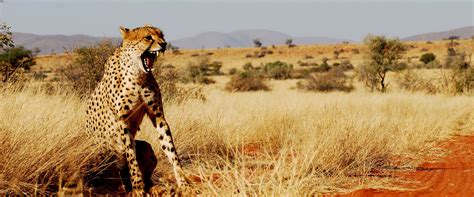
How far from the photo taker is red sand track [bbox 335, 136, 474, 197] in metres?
4.67

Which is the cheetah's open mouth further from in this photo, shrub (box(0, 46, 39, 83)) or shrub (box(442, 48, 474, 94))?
shrub (box(442, 48, 474, 94))

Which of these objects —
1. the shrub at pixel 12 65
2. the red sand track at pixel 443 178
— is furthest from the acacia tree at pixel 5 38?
the red sand track at pixel 443 178

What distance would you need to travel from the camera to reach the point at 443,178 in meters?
5.42

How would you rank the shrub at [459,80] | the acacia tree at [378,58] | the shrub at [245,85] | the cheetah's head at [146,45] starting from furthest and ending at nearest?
the shrub at [245,85] → the acacia tree at [378,58] → the shrub at [459,80] → the cheetah's head at [146,45]

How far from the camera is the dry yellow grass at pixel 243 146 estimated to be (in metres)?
3.85

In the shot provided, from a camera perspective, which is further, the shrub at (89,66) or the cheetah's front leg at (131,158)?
the shrub at (89,66)

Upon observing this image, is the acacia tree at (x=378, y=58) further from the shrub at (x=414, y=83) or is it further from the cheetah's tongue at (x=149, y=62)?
the cheetah's tongue at (x=149, y=62)

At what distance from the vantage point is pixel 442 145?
8.08 meters

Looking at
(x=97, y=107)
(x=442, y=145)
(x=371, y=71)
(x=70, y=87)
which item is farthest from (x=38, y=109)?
(x=371, y=71)

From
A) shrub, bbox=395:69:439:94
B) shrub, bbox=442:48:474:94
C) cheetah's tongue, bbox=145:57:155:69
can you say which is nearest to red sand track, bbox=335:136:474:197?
cheetah's tongue, bbox=145:57:155:69

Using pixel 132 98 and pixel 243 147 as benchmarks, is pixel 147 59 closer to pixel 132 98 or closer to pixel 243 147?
pixel 132 98

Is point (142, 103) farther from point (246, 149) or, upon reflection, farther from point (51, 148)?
point (246, 149)

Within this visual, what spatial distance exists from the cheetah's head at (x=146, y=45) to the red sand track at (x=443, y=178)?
6.18ft

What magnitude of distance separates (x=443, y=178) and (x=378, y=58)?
1571 centimetres
